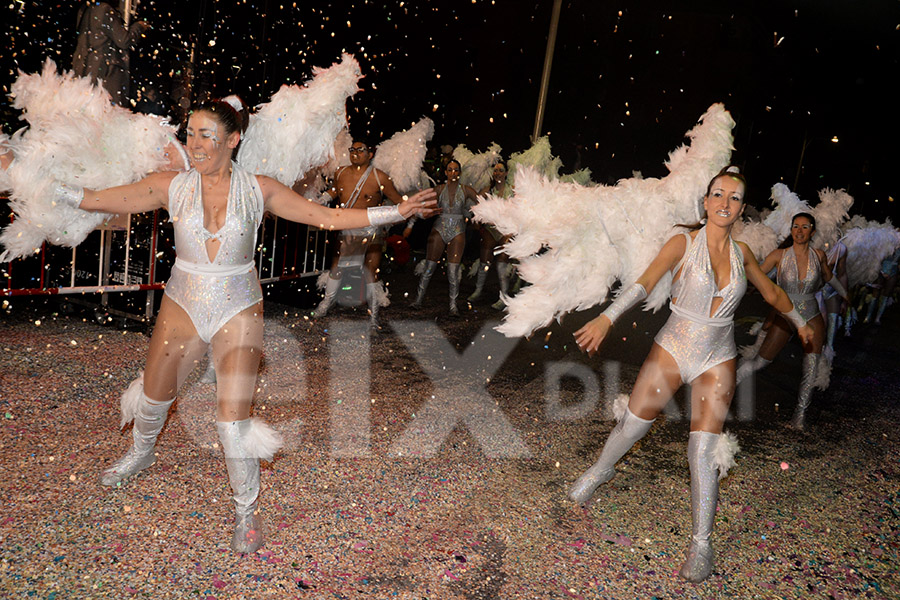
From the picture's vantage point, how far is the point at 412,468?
4.18 m

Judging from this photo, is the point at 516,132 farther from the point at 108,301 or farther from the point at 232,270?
the point at 232,270

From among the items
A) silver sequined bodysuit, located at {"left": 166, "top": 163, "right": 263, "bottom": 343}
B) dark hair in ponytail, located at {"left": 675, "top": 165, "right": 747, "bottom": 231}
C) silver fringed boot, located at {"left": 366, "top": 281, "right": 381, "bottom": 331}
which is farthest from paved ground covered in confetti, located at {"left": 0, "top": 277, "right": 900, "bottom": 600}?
dark hair in ponytail, located at {"left": 675, "top": 165, "right": 747, "bottom": 231}

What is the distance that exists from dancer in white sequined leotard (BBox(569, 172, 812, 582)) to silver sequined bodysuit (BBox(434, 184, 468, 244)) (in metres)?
6.26

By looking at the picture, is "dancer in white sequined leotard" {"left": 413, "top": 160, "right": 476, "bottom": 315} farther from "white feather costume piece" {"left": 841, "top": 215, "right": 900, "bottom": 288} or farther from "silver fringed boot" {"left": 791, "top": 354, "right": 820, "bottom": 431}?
"white feather costume piece" {"left": 841, "top": 215, "right": 900, "bottom": 288}

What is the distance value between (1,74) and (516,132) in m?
11.5

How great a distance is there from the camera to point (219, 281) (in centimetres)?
302

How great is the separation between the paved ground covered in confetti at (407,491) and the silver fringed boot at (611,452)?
11 cm

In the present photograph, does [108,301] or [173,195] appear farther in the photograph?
[108,301]

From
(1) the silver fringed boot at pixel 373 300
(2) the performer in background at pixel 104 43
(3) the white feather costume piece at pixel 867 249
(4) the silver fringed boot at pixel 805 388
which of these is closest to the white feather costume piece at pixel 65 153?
(2) the performer in background at pixel 104 43

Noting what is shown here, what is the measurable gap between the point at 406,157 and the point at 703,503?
6.80 metres

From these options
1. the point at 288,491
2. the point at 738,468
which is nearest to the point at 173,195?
the point at 288,491

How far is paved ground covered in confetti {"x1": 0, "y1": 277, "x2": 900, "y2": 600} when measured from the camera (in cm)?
293

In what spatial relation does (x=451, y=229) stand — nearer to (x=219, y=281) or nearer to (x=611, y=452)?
(x=611, y=452)

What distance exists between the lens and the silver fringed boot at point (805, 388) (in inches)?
223
